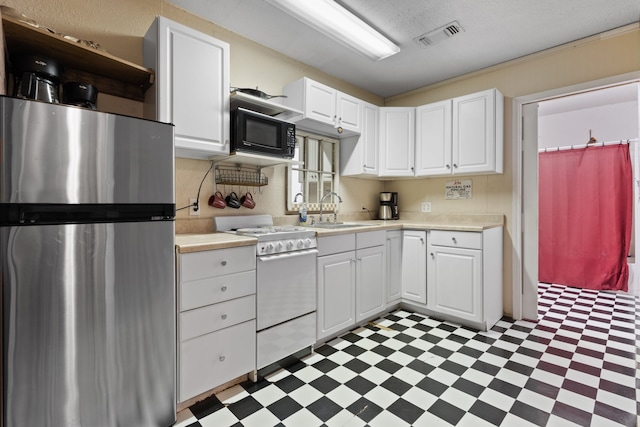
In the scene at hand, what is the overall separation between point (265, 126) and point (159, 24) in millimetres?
842

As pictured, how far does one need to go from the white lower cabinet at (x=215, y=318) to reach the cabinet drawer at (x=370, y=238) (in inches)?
41.0

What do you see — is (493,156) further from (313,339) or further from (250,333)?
(250,333)

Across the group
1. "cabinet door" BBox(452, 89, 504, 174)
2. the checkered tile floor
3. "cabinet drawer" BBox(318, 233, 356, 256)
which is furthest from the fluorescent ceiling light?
the checkered tile floor

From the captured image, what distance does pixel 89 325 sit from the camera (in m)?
1.28

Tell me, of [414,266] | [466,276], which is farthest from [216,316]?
[466,276]

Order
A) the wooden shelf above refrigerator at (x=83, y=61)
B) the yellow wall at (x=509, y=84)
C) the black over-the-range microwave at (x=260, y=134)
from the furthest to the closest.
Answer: the yellow wall at (x=509, y=84) < the black over-the-range microwave at (x=260, y=134) < the wooden shelf above refrigerator at (x=83, y=61)

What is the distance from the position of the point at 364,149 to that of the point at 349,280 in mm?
1429

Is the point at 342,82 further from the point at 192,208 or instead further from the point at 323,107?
the point at 192,208

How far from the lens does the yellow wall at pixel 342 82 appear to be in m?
→ 1.88

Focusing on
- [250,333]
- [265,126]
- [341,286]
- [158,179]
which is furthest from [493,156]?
[158,179]

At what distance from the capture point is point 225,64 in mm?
2076

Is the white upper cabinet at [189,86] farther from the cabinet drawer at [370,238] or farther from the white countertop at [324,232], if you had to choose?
the cabinet drawer at [370,238]

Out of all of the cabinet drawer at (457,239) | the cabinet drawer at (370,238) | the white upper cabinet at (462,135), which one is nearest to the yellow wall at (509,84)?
the white upper cabinet at (462,135)

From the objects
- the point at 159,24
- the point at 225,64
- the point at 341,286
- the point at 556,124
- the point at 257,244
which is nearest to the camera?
the point at 159,24
